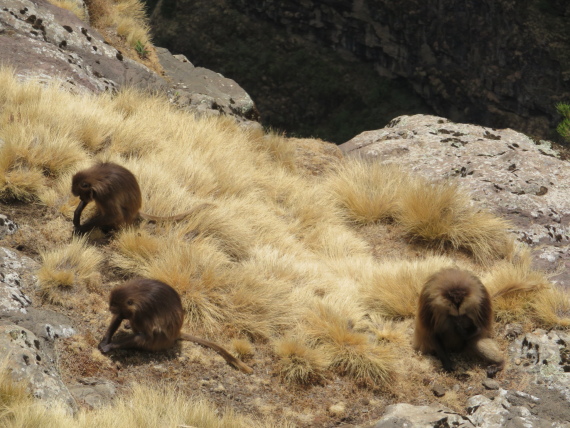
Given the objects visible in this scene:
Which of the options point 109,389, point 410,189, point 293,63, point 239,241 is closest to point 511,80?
point 293,63

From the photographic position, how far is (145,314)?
5.11 meters

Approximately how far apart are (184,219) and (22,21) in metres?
5.04

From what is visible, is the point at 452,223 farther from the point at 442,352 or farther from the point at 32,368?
the point at 32,368

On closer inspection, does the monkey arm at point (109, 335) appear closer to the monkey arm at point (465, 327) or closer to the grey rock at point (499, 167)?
the monkey arm at point (465, 327)

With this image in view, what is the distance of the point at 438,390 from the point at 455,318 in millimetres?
585

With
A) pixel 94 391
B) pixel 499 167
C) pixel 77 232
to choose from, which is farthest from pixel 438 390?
pixel 499 167

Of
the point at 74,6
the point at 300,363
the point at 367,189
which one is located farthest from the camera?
the point at 74,6

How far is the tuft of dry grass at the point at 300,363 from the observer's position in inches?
214

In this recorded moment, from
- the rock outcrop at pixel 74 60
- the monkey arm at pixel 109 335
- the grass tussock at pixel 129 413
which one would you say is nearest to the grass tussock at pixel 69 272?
the monkey arm at pixel 109 335

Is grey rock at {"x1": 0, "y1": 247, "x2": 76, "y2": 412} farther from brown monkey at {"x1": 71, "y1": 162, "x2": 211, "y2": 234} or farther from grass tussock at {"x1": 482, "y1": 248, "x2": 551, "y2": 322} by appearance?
grass tussock at {"x1": 482, "y1": 248, "x2": 551, "y2": 322}

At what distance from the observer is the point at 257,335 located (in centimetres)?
586

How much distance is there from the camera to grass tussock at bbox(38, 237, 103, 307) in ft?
18.0

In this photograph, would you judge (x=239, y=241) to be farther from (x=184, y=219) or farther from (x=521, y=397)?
(x=521, y=397)

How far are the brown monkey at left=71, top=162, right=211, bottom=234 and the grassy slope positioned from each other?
5.7 inches
